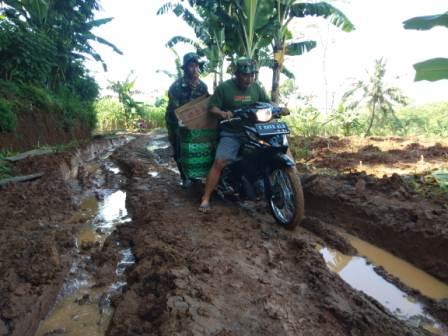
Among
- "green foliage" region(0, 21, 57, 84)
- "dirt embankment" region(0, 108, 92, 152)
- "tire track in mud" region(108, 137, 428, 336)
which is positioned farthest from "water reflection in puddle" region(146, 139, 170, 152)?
"tire track in mud" region(108, 137, 428, 336)

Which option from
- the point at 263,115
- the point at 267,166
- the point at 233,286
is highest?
the point at 263,115

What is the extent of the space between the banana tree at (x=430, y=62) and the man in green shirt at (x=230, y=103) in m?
2.31

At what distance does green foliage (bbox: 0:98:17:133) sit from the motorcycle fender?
6.53 meters

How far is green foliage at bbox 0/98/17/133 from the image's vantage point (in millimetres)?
8102

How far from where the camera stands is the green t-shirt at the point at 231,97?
485 cm

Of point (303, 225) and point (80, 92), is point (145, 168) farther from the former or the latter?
point (80, 92)

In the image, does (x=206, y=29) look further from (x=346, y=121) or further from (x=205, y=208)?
(x=205, y=208)

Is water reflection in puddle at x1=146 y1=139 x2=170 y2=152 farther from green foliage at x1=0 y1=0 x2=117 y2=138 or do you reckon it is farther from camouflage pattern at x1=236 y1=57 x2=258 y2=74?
camouflage pattern at x1=236 y1=57 x2=258 y2=74

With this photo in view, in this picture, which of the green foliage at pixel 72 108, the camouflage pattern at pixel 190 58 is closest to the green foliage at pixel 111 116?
the green foliage at pixel 72 108

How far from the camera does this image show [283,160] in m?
4.12

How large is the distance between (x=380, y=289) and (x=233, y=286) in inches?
52.7

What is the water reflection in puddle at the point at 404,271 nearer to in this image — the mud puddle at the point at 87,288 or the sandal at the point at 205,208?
the sandal at the point at 205,208

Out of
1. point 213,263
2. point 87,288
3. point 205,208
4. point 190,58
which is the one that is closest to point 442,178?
point 205,208

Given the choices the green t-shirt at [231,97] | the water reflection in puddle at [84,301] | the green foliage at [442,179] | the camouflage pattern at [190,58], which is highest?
the camouflage pattern at [190,58]
